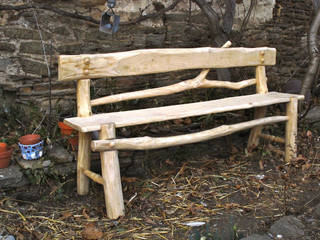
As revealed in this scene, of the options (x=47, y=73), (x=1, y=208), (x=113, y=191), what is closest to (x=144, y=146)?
(x=113, y=191)

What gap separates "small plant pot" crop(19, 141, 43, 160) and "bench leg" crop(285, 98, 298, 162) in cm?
228

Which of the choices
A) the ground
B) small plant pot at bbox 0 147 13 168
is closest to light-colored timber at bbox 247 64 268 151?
the ground

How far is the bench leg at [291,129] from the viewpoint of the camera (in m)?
3.57

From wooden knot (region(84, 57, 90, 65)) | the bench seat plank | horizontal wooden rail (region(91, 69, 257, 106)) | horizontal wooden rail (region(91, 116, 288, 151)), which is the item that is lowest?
horizontal wooden rail (region(91, 116, 288, 151))

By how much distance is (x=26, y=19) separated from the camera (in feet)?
12.0

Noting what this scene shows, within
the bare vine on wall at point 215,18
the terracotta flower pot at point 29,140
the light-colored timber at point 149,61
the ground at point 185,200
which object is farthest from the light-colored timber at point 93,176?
the bare vine on wall at point 215,18

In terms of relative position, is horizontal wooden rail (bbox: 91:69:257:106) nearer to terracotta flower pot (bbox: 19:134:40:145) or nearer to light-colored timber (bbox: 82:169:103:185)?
light-colored timber (bbox: 82:169:103:185)

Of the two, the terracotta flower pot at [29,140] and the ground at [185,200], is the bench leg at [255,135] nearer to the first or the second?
the ground at [185,200]

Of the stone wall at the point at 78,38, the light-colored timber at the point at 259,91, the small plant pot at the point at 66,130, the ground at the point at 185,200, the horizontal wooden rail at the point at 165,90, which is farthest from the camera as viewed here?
the light-colored timber at the point at 259,91

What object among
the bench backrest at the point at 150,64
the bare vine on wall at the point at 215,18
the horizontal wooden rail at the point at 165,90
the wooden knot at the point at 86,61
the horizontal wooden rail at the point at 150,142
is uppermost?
the bare vine on wall at the point at 215,18

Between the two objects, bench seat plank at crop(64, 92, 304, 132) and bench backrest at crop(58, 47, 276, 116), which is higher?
bench backrest at crop(58, 47, 276, 116)

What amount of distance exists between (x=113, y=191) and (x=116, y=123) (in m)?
0.48

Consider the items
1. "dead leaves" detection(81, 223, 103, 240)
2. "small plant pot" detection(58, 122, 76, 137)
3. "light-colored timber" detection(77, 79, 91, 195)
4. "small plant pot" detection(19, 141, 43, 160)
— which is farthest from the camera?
"small plant pot" detection(58, 122, 76, 137)

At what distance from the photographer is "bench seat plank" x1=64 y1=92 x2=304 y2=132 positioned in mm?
2641
